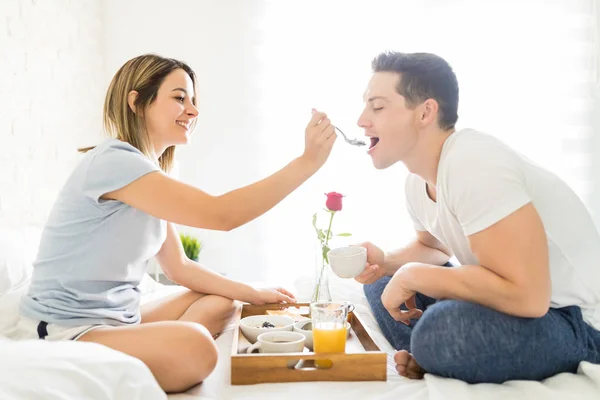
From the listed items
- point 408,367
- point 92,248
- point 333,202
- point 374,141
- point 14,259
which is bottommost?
point 408,367

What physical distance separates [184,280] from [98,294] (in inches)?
18.6

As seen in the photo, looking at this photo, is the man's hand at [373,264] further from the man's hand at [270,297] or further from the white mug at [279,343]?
the white mug at [279,343]

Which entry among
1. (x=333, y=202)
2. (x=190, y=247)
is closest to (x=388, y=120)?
(x=333, y=202)

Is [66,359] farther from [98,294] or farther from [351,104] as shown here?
[351,104]

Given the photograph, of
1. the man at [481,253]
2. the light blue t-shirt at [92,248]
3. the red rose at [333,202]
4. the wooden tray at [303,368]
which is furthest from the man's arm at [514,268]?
the light blue t-shirt at [92,248]

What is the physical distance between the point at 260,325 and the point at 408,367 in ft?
1.38

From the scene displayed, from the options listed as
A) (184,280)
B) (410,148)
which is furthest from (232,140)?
(410,148)

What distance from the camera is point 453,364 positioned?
1346 mm

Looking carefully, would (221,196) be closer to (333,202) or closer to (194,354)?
(333,202)

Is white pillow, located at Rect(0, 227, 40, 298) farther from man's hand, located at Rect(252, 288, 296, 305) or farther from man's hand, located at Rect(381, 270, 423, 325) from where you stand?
man's hand, located at Rect(381, 270, 423, 325)

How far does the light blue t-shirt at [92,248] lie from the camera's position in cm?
157

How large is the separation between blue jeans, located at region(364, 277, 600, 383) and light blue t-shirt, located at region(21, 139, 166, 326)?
811 millimetres

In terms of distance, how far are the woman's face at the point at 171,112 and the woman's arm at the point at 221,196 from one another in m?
0.35

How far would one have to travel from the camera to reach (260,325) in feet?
5.38
